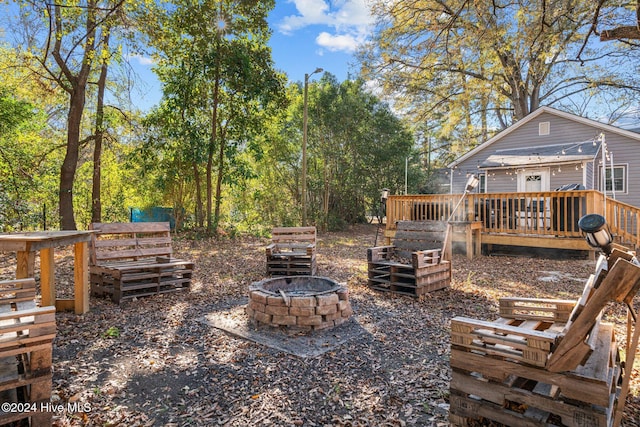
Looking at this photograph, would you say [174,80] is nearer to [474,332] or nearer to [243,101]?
[243,101]

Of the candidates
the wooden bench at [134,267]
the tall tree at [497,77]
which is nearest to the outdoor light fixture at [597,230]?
the wooden bench at [134,267]

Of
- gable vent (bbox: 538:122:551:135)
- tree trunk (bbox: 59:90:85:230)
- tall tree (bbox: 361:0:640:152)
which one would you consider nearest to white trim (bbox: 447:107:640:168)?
gable vent (bbox: 538:122:551:135)

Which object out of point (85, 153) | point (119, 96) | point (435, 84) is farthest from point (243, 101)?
point (435, 84)

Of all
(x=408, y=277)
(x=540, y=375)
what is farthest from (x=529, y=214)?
(x=540, y=375)

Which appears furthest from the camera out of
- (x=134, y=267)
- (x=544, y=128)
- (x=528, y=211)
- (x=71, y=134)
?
(x=544, y=128)

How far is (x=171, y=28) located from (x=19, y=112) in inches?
185

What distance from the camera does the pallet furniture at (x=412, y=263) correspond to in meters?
5.27

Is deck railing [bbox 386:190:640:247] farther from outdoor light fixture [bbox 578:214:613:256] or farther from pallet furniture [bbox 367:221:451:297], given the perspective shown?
outdoor light fixture [bbox 578:214:613:256]

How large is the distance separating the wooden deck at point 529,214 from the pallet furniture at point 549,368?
22.4 feet

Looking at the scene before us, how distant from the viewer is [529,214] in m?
9.24

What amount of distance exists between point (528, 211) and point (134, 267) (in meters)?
9.04

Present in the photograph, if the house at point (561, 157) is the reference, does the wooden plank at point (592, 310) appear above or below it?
below

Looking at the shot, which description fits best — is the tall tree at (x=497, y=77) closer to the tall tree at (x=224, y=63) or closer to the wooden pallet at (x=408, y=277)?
the tall tree at (x=224, y=63)

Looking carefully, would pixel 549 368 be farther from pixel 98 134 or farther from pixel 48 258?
pixel 98 134
